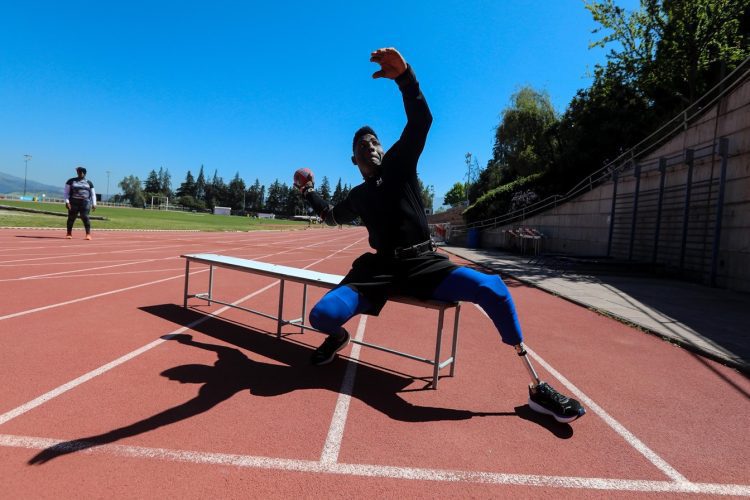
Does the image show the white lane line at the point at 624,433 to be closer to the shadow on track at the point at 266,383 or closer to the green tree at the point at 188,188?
the shadow on track at the point at 266,383

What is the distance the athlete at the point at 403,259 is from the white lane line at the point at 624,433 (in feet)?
1.12

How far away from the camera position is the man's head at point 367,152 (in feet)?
10.3

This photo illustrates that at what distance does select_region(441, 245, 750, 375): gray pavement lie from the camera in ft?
16.2

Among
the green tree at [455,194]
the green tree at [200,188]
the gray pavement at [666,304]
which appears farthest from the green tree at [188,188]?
the gray pavement at [666,304]

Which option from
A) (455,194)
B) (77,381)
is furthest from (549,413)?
(455,194)

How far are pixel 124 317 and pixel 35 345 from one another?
1.15 m

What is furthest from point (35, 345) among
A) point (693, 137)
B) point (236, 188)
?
point (236, 188)

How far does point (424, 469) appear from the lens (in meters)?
2.20

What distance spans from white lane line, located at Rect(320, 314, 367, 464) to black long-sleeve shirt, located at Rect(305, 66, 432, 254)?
1.16 metres

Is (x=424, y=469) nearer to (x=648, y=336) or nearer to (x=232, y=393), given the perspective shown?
(x=232, y=393)

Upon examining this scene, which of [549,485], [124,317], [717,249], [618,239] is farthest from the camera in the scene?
[618,239]

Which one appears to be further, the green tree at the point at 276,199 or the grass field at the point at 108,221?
the green tree at the point at 276,199

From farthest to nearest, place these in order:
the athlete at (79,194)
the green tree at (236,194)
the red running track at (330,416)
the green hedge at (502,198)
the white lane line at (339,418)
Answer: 1. the green tree at (236,194)
2. the green hedge at (502,198)
3. the athlete at (79,194)
4. the white lane line at (339,418)
5. the red running track at (330,416)

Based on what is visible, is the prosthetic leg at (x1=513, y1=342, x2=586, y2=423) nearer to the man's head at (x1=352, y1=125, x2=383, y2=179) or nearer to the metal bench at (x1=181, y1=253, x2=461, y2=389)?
the metal bench at (x1=181, y1=253, x2=461, y2=389)
